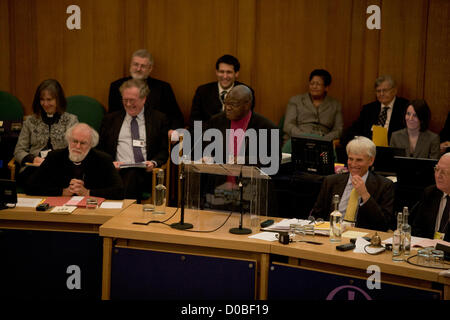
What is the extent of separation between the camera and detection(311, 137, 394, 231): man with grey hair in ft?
13.0

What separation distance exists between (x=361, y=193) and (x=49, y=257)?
199cm

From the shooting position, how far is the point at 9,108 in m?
6.96

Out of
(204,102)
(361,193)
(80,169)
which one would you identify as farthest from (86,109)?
(361,193)

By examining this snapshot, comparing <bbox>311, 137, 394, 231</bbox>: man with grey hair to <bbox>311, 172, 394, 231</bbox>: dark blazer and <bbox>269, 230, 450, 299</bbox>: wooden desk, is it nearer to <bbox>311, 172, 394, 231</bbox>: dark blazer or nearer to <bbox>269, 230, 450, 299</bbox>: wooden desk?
<bbox>311, 172, 394, 231</bbox>: dark blazer

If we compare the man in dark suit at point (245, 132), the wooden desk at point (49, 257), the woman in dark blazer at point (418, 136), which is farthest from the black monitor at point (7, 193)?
the woman in dark blazer at point (418, 136)

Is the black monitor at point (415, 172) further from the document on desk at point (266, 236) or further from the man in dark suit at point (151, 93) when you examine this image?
the man in dark suit at point (151, 93)

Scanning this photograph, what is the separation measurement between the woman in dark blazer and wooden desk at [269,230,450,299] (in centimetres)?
265

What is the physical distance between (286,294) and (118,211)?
4.27ft

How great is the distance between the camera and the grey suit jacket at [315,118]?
6598mm

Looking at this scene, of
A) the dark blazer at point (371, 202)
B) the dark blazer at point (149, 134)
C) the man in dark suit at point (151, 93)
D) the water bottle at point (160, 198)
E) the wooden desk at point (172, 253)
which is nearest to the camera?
the wooden desk at point (172, 253)

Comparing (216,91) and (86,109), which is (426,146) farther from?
(86,109)

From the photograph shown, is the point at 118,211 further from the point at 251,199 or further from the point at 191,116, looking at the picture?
the point at 191,116

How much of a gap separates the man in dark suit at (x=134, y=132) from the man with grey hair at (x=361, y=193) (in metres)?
2.08
